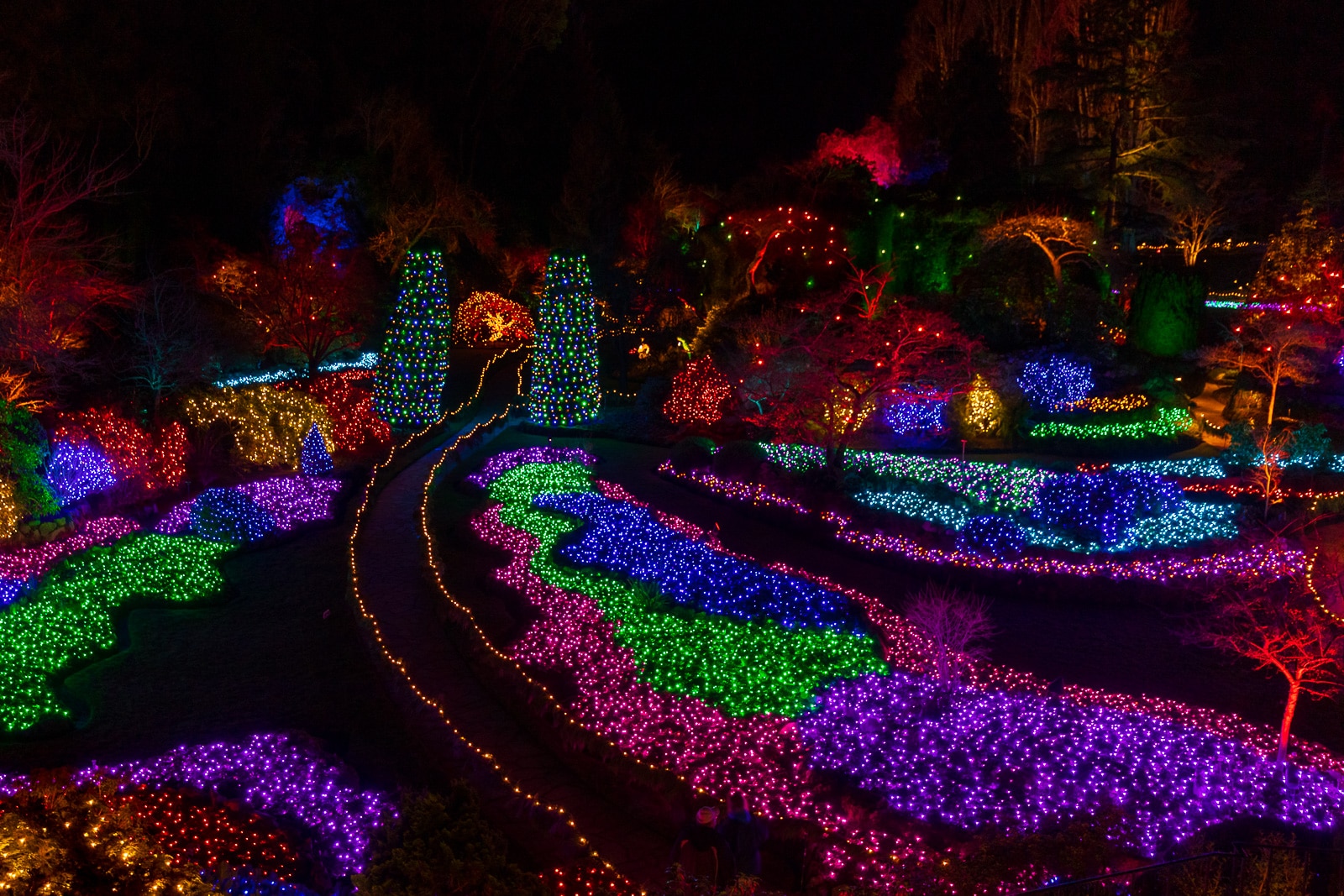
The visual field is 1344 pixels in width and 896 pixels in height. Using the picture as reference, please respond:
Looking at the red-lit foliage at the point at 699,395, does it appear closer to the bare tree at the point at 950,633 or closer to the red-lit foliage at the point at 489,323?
the bare tree at the point at 950,633

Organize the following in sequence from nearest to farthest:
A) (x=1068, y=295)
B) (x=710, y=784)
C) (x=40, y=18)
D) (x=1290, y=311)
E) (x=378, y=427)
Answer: (x=710, y=784) → (x=40, y=18) → (x=378, y=427) → (x=1290, y=311) → (x=1068, y=295)

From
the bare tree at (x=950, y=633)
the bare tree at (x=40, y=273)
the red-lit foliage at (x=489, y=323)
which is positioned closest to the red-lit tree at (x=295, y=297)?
the bare tree at (x=40, y=273)

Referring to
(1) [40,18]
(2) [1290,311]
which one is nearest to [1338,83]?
(2) [1290,311]

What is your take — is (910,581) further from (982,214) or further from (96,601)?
(982,214)

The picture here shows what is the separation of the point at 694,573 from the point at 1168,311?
19009 mm

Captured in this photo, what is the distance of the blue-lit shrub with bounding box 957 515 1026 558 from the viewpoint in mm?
16094

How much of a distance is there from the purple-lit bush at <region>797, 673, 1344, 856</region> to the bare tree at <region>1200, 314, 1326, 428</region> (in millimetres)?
13566

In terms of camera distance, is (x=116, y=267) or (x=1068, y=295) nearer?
(x=116, y=267)

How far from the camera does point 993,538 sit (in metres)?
16.3

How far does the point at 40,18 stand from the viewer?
21.5m

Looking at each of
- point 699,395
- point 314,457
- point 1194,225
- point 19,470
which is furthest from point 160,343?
point 1194,225

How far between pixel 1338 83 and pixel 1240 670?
3306 centimetres

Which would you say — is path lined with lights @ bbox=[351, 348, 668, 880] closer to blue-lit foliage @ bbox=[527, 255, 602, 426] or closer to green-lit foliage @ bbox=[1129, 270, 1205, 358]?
blue-lit foliage @ bbox=[527, 255, 602, 426]

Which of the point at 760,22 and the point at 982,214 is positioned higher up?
the point at 760,22
